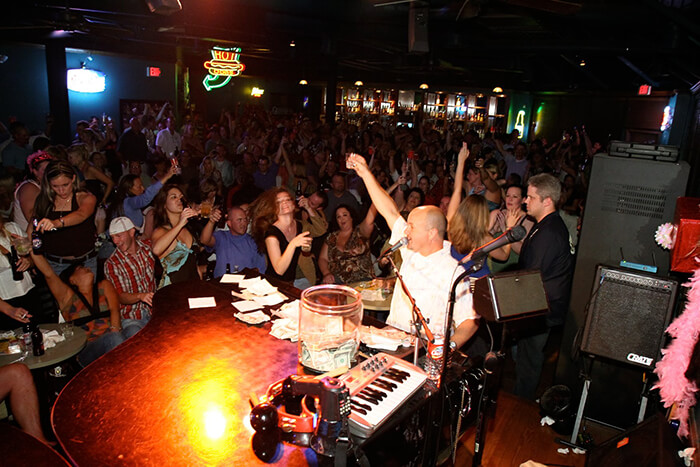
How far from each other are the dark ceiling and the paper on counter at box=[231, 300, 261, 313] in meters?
3.25

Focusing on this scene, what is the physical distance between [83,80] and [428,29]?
1000 cm

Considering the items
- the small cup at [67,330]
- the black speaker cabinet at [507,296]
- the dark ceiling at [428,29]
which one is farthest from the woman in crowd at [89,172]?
the black speaker cabinet at [507,296]

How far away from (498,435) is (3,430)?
2903 millimetres

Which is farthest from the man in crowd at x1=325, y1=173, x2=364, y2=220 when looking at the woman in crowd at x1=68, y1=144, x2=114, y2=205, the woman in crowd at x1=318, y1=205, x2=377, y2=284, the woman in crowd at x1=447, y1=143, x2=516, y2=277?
the woman in crowd at x1=68, y1=144, x2=114, y2=205

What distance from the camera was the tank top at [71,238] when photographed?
4.23 meters

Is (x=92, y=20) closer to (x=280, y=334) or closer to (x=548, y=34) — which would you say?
(x=280, y=334)

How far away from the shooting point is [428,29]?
8.19m

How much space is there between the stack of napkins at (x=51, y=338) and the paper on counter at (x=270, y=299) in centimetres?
129

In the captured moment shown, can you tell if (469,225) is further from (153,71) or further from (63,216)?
(153,71)

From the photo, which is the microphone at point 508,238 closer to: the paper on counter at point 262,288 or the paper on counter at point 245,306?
the paper on counter at point 245,306

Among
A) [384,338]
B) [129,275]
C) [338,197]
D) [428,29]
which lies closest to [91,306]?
[129,275]

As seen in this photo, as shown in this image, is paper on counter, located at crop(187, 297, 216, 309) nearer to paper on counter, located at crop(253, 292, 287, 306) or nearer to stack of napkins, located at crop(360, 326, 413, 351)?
paper on counter, located at crop(253, 292, 287, 306)

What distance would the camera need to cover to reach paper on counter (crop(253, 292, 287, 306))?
3037 millimetres

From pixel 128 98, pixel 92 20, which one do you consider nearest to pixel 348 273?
pixel 92 20
